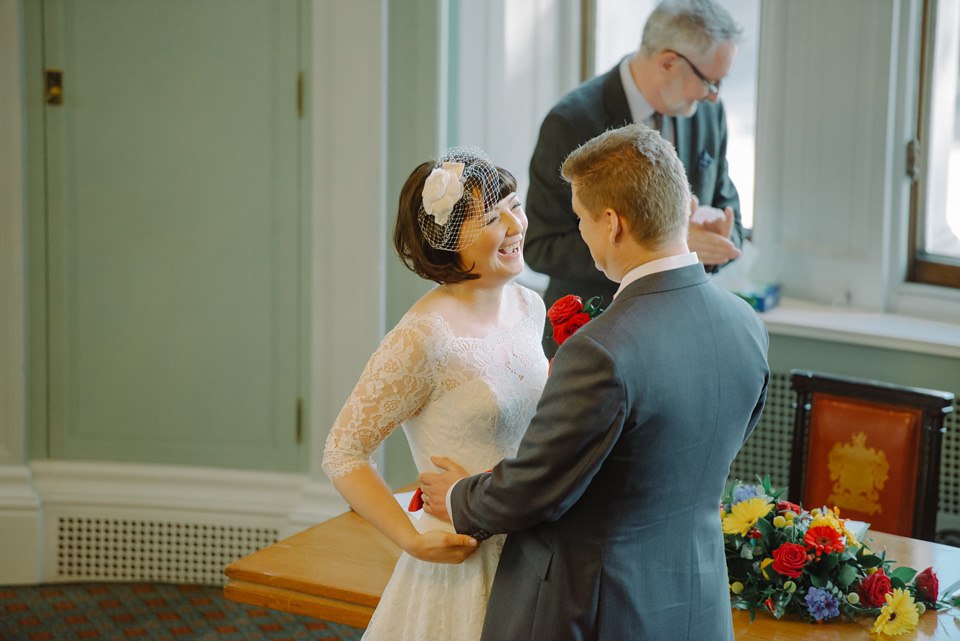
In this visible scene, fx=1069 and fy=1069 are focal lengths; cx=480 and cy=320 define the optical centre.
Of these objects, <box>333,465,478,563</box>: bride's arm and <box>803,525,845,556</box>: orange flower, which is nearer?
<box>333,465,478,563</box>: bride's arm

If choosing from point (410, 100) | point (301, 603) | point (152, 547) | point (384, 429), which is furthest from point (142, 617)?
point (384, 429)

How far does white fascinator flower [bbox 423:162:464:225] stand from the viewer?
73.7 inches

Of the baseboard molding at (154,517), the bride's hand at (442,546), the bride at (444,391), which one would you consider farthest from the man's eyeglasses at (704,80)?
the baseboard molding at (154,517)

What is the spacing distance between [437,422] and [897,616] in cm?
91

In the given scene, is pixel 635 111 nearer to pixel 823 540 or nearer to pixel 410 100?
pixel 410 100

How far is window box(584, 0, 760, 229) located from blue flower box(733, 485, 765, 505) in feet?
6.43

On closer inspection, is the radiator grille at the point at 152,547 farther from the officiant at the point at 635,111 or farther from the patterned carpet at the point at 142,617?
the officiant at the point at 635,111

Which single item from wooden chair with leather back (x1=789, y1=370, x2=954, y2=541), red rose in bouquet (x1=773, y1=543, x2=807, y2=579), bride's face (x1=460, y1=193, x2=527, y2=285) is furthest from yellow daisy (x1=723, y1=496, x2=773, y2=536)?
wooden chair with leather back (x1=789, y1=370, x2=954, y2=541)

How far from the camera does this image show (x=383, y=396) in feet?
6.10

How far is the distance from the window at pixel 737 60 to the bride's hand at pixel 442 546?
8.21ft

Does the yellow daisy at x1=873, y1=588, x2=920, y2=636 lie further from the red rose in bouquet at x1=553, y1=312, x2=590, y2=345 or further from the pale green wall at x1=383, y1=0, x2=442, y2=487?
the pale green wall at x1=383, y1=0, x2=442, y2=487

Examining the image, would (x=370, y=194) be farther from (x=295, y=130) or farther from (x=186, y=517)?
(x=186, y=517)

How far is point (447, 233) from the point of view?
6.26ft

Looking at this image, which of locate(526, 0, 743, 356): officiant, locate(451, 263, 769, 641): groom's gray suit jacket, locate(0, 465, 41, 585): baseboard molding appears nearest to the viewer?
locate(451, 263, 769, 641): groom's gray suit jacket
